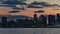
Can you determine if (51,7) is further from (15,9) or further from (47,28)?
(15,9)

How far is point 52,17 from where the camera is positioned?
7777 mm

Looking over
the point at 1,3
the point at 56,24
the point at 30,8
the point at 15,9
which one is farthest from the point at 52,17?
the point at 1,3

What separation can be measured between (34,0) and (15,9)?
0.70 metres

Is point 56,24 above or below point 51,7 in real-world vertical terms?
below

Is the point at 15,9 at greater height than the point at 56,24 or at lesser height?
greater

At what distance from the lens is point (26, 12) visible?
773cm

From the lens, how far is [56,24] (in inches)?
309

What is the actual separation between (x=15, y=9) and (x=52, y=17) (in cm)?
126

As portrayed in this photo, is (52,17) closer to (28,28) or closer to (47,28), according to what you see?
(47,28)

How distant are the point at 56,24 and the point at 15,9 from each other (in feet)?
4.82

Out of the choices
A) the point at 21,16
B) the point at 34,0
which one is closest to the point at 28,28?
the point at 21,16

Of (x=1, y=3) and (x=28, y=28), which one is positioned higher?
(x=1, y=3)

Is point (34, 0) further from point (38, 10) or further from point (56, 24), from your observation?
point (56, 24)

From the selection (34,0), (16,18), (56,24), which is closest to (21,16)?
(16,18)
